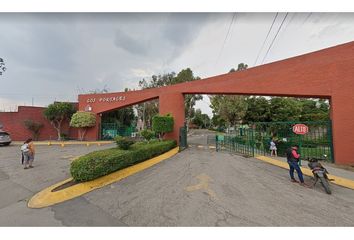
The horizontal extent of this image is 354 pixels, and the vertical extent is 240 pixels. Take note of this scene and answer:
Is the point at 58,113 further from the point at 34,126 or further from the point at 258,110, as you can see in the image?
the point at 258,110

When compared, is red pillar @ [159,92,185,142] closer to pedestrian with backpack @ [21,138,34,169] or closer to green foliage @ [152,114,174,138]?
green foliage @ [152,114,174,138]

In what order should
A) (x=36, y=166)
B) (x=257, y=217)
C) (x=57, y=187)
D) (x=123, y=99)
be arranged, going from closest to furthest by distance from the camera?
(x=257, y=217), (x=57, y=187), (x=36, y=166), (x=123, y=99)

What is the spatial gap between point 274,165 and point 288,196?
4.89 metres

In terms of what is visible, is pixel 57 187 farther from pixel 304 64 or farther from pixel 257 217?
pixel 304 64

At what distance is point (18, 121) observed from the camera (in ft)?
73.3

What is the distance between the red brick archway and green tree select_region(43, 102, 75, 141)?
14767 millimetres

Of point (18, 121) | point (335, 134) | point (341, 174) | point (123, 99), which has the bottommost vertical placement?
point (341, 174)

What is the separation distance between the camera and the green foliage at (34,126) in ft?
71.8

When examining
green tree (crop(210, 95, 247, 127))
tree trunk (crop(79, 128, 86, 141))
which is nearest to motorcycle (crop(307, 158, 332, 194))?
green tree (crop(210, 95, 247, 127))

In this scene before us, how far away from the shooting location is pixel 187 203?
4.66 m

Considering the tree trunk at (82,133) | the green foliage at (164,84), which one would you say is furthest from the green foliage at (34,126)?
the green foliage at (164,84)

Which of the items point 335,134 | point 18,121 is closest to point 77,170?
point 335,134

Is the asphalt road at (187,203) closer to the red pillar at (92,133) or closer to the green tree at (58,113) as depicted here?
the red pillar at (92,133)

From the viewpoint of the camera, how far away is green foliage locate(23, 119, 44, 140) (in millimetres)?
21875
